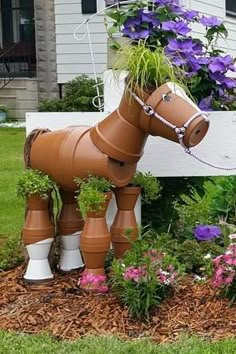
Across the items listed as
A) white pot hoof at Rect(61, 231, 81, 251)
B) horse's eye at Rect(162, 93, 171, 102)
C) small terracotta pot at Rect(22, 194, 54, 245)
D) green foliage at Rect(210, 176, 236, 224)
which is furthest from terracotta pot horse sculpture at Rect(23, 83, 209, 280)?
green foliage at Rect(210, 176, 236, 224)

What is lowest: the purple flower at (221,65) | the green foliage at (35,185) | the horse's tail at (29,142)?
the green foliage at (35,185)

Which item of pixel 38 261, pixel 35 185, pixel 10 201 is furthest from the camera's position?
pixel 10 201

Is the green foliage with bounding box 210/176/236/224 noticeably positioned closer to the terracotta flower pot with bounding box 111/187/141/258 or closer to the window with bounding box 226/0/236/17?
the terracotta flower pot with bounding box 111/187/141/258

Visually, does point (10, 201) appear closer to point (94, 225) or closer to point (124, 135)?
point (94, 225)

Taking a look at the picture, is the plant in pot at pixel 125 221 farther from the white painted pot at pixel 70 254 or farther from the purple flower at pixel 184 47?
the purple flower at pixel 184 47

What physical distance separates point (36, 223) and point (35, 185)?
223mm

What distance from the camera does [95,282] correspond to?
3365 millimetres

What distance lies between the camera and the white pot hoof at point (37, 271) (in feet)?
11.7

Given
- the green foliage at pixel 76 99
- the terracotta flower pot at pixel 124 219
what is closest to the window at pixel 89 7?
the green foliage at pixel 76 99

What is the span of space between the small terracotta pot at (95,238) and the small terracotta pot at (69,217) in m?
0.29

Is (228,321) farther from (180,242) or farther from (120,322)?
(180,242)

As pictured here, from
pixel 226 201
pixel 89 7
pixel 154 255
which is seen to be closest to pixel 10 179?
pixel 226 201

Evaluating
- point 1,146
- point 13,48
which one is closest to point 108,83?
point 1,146

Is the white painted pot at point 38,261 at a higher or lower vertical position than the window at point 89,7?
higher
